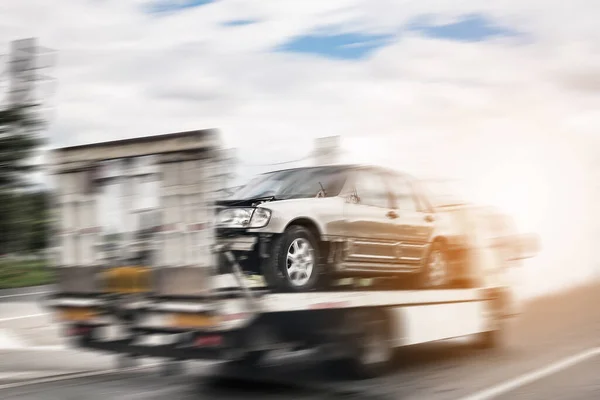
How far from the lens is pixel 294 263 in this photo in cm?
892

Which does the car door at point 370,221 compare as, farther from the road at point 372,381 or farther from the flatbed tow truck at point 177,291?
the road at point 372,381

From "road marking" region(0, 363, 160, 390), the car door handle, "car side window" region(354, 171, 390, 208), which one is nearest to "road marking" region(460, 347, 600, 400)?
the car door handle

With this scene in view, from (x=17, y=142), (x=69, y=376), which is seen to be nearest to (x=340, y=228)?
(x=69, y=376)

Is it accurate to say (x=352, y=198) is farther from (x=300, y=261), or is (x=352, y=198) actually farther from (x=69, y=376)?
Answer: (x=69, y=376)

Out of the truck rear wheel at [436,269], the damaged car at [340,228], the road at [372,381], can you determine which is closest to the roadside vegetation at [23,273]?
the road at [372,381]

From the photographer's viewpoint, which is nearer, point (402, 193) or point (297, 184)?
point (297, 184)

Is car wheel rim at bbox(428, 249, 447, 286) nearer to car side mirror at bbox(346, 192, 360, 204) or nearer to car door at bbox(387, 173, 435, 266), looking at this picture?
car door at bbox(387, 173, 435, 266)

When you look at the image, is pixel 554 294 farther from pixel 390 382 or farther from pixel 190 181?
pixel 190 181

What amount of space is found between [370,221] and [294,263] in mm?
1217

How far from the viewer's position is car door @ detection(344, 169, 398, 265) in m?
9.58

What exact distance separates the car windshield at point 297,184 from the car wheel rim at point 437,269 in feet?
5.52

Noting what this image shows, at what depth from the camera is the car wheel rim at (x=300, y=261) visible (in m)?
8.88

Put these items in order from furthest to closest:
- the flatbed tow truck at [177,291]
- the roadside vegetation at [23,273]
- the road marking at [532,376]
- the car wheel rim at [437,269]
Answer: the roadside vegetation at [23,273] → the car wheel rim at [437,269] → the road marking at [532,376] → the flatbed tow truck at [177,291]

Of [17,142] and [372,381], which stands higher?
[17,142]
